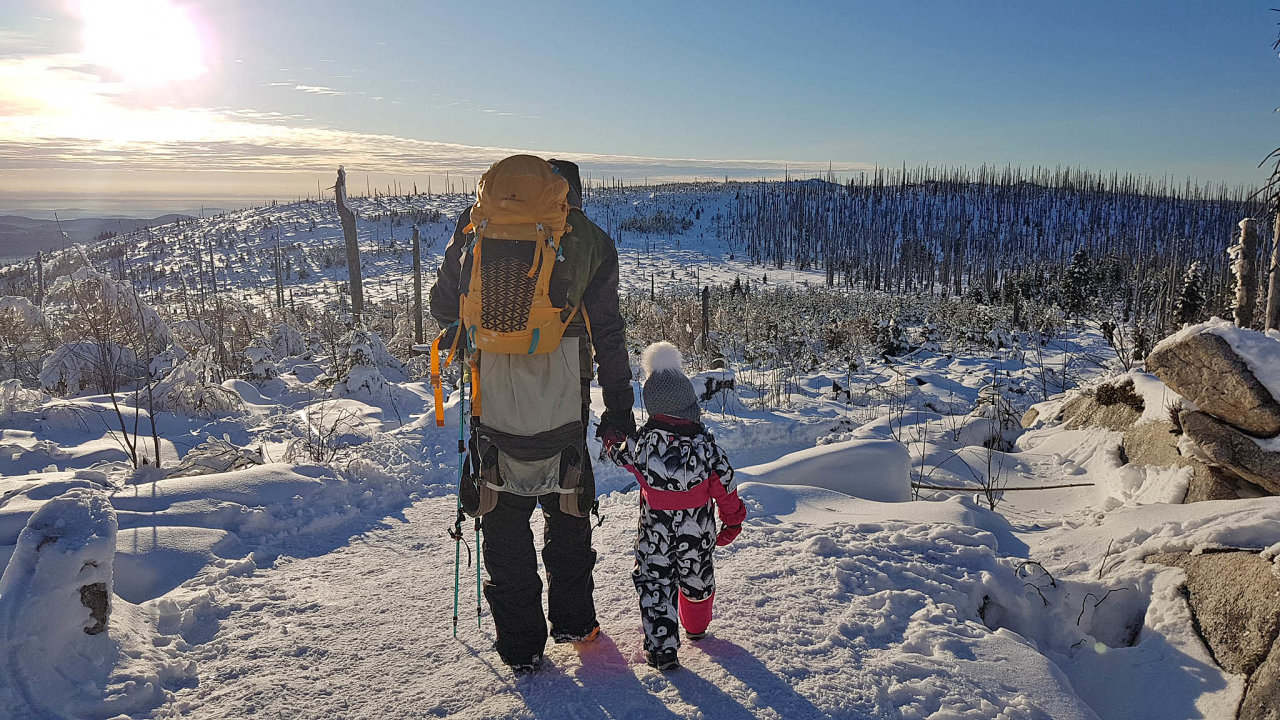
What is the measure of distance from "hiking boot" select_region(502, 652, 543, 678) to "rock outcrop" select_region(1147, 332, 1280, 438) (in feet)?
15.3

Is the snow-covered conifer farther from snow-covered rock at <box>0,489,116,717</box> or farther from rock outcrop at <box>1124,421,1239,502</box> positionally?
snow-covered rock at <box>0,489,116,717</box>

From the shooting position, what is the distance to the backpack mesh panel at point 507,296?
2352mm

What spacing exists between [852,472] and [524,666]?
3.34 meters

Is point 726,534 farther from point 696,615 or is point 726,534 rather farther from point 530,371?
point 530,371

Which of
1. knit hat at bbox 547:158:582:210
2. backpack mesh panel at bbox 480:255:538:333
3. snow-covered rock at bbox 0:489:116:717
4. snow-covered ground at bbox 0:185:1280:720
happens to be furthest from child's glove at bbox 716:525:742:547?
snow-covered rock at bbox 0:489:116:717

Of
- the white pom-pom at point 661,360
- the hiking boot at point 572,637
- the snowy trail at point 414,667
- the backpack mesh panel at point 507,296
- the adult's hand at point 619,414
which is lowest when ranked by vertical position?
the snowy trail at point 414,667

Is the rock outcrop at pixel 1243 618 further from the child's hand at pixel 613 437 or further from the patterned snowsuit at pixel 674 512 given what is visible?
the child's hand at pixel 613 437

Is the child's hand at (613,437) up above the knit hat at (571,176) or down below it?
below

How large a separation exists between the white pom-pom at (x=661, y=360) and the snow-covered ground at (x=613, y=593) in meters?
1.21

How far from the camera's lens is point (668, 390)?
2.68m

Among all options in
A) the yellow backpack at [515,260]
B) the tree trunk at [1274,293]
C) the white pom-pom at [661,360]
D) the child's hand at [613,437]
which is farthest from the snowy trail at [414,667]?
the tree trunk at [1274,293]

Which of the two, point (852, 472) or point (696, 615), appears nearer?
point (696, 615)

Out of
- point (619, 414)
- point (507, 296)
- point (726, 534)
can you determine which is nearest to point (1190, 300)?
point (726, 534)

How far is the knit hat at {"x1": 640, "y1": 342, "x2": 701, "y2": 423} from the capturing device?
2676 millimetres
